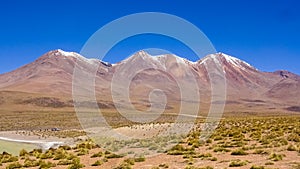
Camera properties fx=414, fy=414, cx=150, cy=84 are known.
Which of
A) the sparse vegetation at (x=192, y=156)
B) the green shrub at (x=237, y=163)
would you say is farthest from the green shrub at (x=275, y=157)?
the green shrub at (x=237, y=163)

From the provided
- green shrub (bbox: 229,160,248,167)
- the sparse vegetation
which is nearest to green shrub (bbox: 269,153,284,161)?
the sparse vegetation

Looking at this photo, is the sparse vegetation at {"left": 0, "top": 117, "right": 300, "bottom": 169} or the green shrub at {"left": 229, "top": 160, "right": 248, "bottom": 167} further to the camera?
the sparse vegetation at {"left": 0, "top": 117, "right": 300, "bottom": 169}

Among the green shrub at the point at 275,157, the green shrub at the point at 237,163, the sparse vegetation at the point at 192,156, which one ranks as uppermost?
the sparse vegetation at the point at 192,156

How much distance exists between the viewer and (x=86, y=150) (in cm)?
2919

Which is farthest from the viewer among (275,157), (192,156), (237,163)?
(192,156)

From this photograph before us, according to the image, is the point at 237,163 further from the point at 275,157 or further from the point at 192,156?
the point at 192,156

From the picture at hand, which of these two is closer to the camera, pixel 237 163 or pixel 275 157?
pixel 237 163

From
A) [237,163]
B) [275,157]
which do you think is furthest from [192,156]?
[275,157]

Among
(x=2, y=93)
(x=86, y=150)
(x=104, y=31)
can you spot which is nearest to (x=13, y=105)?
(x=2, y=93)

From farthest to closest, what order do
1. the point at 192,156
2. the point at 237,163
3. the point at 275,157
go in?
the point at 192,156, the point at 275,157, the point at 237,163

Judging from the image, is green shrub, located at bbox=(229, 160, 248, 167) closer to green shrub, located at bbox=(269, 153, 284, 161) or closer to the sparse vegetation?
the sparse vegetation

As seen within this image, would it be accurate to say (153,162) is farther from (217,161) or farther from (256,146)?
(256,146)

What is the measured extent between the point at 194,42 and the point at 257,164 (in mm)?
6587

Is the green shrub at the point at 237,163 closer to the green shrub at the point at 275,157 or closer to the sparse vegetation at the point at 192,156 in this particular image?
the sparse vegetation at the point at 192,156
